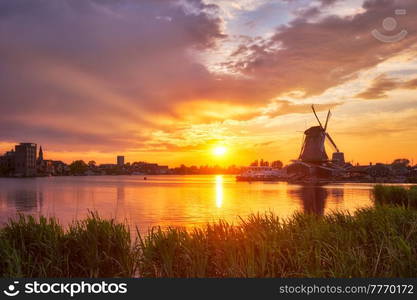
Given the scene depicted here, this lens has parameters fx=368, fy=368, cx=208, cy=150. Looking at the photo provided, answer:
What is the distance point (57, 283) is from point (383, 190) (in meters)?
47.8

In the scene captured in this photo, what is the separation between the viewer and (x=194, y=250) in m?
13.2

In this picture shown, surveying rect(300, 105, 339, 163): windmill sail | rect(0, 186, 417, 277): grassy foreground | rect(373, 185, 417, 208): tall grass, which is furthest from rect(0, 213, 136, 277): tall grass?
rect(300, 105, 339, 163): windmill sail

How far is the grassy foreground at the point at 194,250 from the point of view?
1233cm

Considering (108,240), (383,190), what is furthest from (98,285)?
(383,190)

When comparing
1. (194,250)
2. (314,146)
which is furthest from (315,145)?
(194,250)

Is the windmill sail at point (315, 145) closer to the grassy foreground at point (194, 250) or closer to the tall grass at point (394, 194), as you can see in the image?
the tall grass at point (394, 194)

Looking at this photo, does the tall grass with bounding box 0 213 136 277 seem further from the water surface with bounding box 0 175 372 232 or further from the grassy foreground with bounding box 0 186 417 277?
the water surface with bounding box 0 175 372 232

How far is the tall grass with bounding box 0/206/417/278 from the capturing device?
12.3m

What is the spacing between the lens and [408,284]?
28.1 ft

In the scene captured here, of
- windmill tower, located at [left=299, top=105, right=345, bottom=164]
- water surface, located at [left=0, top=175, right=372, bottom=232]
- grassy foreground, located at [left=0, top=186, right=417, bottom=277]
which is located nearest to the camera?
grassy foreground, located at [left=0, top=186, right=417, bottom=277]

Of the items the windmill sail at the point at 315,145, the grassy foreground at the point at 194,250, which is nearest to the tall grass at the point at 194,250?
the grassy foreground at the point at 194,250

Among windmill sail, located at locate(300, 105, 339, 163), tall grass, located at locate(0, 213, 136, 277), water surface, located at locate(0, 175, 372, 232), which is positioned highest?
windmill sail, located at locate(300, 105, 339, 163)

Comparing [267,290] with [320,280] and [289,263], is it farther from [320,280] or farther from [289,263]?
[289,263]

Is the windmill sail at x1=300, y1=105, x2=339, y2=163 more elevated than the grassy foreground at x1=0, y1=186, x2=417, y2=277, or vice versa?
the windmill sail at x1=300, y1=105, x2=339, y2=163
